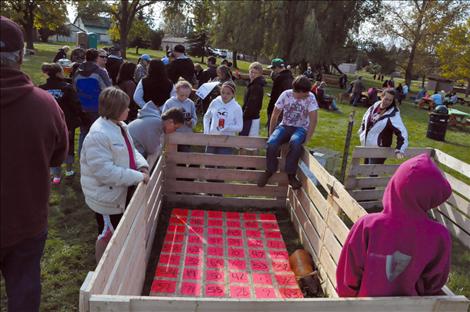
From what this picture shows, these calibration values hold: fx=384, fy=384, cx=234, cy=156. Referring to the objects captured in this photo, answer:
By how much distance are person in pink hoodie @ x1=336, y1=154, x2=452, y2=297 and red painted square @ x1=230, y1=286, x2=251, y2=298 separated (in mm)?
1845

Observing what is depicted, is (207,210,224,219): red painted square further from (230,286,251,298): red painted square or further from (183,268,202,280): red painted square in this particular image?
(230,286,251,298): red painted square

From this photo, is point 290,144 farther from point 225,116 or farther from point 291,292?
point 291,292

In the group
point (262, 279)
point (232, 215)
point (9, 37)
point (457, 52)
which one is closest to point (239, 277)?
point (262, 279)

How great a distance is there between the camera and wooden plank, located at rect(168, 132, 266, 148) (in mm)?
5508

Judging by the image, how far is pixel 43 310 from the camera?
3350mm

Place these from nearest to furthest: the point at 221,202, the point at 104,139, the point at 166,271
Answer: the point at 104,139
the point at 166,271
the point at 221,202

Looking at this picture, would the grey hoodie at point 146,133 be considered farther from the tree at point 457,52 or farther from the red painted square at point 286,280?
the tree at point 457,52

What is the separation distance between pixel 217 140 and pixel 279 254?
74.3 inches

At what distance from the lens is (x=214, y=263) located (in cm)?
446

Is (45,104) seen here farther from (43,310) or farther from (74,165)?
(74,165)

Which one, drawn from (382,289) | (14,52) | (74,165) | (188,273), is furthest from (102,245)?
(74,165)

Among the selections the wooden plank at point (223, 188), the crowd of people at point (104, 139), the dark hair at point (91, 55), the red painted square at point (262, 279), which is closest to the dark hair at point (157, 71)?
the crowd of people at point (104, 139)

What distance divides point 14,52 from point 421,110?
22.3m

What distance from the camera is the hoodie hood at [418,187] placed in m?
1.96
